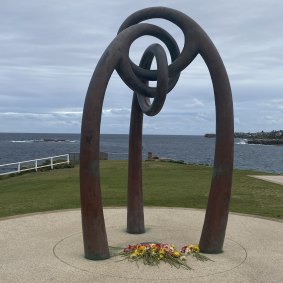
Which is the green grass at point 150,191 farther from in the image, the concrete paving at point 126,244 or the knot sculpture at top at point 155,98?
the knot sculpture at top at point 155,98

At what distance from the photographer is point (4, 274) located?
7.26 meters

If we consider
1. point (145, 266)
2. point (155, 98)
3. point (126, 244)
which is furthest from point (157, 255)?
point (155, 98)

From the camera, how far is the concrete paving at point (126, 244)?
7.24 metres

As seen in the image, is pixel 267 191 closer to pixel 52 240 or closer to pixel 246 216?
pixel 246 216

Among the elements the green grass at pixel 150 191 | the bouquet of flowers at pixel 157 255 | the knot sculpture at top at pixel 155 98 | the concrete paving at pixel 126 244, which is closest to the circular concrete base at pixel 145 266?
the concrete paving at pixel 126 244

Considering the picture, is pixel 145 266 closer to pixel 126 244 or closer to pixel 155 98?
pixel 126 244

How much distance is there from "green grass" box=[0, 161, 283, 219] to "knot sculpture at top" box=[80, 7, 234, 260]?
461cm

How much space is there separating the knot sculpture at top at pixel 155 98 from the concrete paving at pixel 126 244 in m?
0.56

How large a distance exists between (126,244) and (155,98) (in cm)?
308

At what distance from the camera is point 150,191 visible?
1698cm

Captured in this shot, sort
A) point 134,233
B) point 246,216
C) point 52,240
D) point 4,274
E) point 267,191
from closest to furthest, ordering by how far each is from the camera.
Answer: point 4,274
point 52,240
point 134,233
point 246,216
point 267,191

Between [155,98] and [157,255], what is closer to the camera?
[157,255]

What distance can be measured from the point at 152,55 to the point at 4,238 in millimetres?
5101

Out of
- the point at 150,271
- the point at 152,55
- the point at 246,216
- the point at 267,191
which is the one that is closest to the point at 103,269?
the point at 150,271
